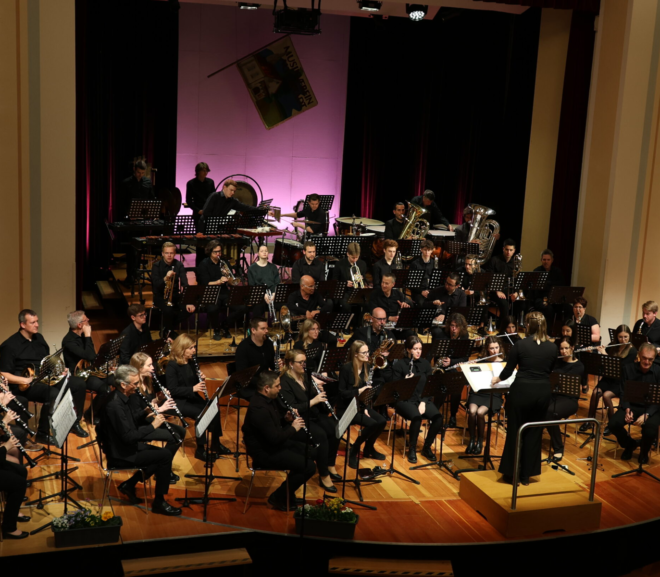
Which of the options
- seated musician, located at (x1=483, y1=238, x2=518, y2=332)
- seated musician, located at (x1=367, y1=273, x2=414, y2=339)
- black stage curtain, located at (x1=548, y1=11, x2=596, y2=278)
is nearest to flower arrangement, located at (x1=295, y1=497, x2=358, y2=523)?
seated musician, located at (x1=367, y1=273, x2=414, y2=339)

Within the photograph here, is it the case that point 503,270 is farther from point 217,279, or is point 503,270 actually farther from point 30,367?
point 30,367

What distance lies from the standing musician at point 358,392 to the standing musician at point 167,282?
8.39ft

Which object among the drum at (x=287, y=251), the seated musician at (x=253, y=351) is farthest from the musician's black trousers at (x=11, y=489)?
the drum at (x=287, y=251)

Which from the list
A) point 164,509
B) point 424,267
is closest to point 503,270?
point 424,267

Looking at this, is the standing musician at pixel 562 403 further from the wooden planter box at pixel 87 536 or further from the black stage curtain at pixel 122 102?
the black stage curtain at pixel 122 102

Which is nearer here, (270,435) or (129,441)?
(129,441)

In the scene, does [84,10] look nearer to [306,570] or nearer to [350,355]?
[350,355]

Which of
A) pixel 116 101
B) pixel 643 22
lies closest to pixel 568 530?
pixel 643 22

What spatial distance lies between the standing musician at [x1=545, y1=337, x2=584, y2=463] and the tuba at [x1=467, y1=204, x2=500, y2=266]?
10.3ft

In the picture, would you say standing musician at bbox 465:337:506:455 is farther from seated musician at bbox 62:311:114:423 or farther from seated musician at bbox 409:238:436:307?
seated musician at bbox 62:311:114:423

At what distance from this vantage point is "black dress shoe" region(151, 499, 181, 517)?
6035 millimetres

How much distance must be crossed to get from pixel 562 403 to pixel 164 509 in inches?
153

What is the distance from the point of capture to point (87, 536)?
550 centimetres

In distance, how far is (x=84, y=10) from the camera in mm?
8672
